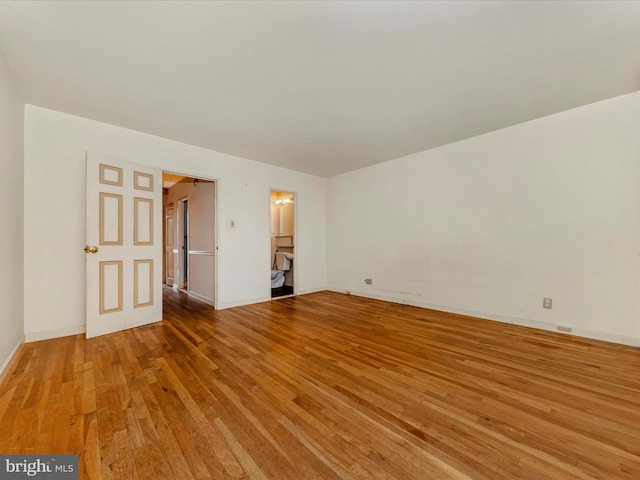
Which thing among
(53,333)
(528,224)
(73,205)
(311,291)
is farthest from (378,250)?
(53,333)

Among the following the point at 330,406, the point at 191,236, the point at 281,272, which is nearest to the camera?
the point at 330,406

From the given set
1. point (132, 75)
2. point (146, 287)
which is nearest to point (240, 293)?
point (146, 287)

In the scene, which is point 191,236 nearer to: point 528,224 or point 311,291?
point 311,291

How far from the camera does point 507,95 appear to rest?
2605 mm

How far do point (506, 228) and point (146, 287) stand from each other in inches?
193

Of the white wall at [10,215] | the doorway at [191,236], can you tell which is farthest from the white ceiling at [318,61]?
the doorway at [191,236]

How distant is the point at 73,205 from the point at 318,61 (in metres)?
3.19

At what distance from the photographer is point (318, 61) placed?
207 cm

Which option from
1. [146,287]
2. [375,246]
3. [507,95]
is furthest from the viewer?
[375,246]

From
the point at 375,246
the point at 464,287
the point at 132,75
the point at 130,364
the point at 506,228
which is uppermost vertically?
the point at 132,75

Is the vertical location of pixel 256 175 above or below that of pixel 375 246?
above

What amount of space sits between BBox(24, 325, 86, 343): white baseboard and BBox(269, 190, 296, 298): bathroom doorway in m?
3.35

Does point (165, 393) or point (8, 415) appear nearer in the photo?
point (8, 415)

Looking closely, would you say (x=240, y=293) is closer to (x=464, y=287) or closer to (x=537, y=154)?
(x=464, y=287)
